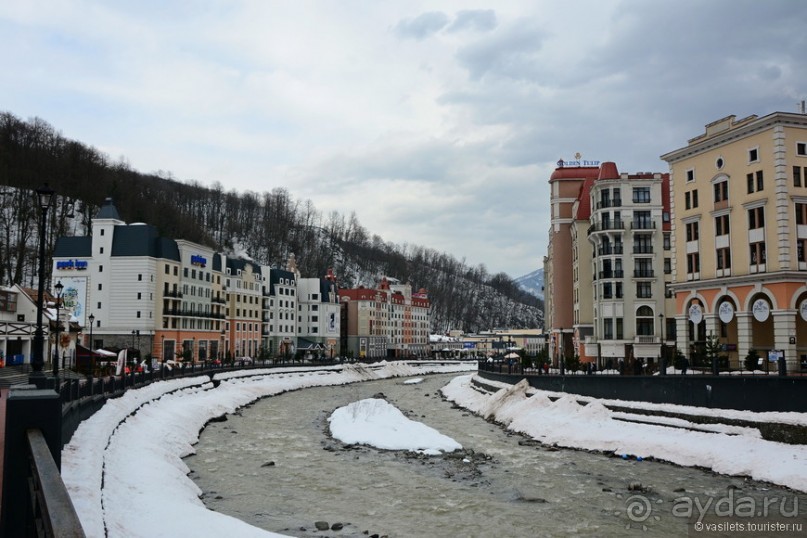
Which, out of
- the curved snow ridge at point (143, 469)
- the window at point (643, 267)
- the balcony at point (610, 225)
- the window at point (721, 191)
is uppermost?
the balcony at point (610, 225)

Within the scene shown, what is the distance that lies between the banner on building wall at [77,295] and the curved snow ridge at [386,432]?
169 feet

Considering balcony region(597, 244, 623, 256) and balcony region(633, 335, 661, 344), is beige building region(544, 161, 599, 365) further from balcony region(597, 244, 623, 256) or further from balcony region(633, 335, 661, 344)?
balcony region(633, 335, 661, 344)

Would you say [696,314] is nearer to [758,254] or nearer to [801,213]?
[758,254]

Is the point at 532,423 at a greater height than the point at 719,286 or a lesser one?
lesser

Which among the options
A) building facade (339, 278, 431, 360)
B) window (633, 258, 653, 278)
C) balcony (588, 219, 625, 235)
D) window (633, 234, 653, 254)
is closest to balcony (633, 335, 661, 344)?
window (633, 258, 653, 278)

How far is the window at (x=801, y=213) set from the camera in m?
41.4

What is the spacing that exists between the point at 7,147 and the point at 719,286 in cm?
13384

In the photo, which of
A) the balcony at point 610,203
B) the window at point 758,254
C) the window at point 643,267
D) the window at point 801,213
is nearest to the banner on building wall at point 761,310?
the window at point 758,254

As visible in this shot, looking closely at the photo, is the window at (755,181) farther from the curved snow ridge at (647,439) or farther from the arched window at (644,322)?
the arched window at (644,322)

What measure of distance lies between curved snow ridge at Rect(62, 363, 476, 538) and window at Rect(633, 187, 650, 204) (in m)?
44.5

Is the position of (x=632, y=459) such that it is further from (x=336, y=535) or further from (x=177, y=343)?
(x=177, y=343)

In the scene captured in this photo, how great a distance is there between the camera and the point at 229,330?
107m

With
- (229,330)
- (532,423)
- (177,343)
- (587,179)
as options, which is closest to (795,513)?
(532,423)

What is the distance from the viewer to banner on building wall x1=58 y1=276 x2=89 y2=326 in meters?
81.2
